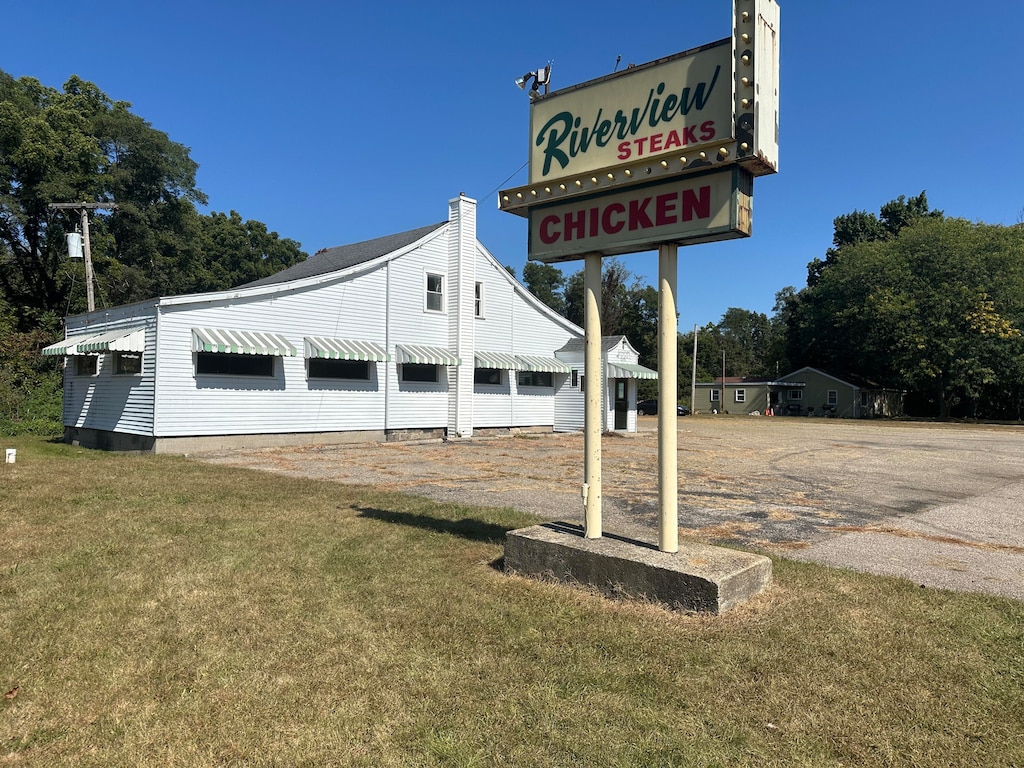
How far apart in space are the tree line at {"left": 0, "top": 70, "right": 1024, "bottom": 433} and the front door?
57.6ft

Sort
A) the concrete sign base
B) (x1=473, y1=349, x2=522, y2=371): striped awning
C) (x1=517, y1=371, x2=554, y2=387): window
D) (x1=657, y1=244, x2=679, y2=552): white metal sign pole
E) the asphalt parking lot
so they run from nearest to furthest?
1. the concrete sign base
2. (x1=657, y1=244, x2=679, y2=552): white metal sign pole
3. the asphalt parking lot
4. (x1=473, y1=349, x2=522, y2=371): striped awning
5. (x1=517, y1=371, x2=554, y2=387): window

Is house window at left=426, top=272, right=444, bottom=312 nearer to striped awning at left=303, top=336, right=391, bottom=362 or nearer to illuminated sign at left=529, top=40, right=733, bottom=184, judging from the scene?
striped awning at left=303, top=336, right=391, bottom=362

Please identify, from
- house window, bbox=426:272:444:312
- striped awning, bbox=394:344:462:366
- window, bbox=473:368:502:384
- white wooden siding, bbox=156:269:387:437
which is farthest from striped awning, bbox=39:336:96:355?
window, bbox=473:368:502:384

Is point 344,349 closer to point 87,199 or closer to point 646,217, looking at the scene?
point 646,217

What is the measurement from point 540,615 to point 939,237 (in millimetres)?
51778

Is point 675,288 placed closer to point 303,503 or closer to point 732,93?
point 732,93

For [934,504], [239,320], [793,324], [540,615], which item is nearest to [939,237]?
[793,324]

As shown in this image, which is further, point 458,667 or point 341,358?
point 341,358

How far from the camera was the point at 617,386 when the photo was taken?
2458 cm

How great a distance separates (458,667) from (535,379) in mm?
20117

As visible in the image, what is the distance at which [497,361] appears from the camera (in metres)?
20.9

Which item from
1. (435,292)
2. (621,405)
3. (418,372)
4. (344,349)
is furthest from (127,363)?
(621,405)

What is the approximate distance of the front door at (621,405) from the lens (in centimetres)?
2466

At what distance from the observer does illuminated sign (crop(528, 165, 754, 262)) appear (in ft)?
14.5
